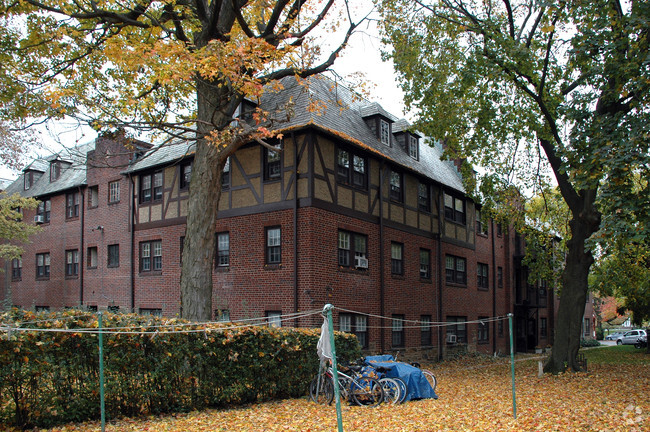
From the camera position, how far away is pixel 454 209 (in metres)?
26.9

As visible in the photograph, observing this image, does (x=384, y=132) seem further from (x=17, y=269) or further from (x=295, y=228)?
(x=17, y=269)

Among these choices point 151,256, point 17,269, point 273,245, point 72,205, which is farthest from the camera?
point 17,269

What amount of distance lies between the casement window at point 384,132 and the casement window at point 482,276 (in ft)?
31.2

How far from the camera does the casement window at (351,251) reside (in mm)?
19078

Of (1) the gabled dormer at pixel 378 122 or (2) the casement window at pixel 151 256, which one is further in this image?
(1) the gabled dormer at pixel 378 122

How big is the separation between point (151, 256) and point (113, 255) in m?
3.05

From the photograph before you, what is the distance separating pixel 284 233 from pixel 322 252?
138cm

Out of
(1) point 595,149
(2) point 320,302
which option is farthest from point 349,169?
(1) point 595,149

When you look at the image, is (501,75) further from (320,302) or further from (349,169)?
(320,302)

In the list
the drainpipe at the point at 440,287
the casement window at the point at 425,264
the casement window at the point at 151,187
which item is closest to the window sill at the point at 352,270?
the casement window at the point at 425,264

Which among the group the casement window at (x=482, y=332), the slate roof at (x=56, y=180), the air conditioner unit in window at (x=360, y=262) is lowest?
the casement window at (x=482, y=332)

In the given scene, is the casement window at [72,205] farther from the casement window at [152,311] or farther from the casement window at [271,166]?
the casement window at [271,166]

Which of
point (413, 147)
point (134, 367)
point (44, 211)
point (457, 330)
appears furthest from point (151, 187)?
point (457, 330)

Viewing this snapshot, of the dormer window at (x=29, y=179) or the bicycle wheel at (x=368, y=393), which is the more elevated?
the dormer window at (x=29, y=179)
